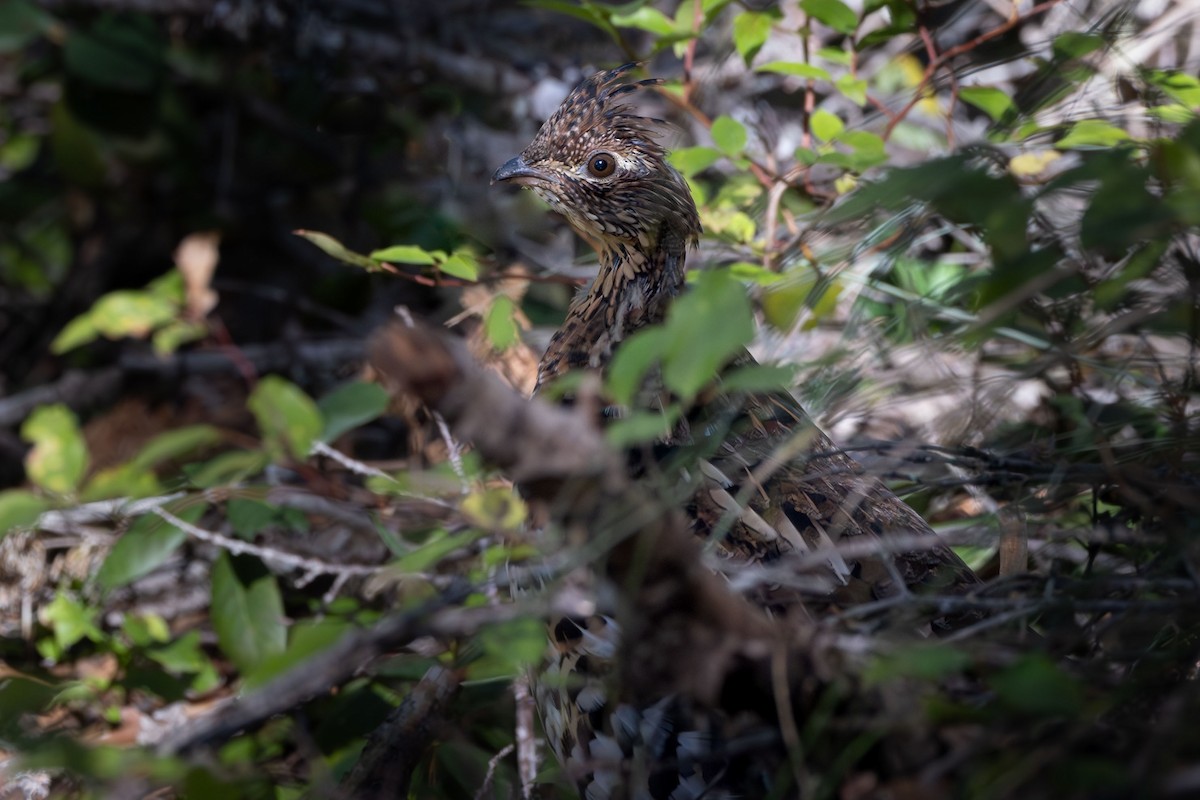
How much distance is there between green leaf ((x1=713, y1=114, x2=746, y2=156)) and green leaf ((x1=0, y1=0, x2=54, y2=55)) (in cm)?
271

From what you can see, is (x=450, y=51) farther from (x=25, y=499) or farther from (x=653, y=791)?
(x=653, y=791)

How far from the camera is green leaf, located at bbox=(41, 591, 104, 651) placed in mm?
3174

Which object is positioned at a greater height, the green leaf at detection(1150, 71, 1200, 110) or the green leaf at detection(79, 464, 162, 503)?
the green leaf at detection(1150, 71, 1200, 110)

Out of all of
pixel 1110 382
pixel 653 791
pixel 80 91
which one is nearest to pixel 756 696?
pixel 653 791

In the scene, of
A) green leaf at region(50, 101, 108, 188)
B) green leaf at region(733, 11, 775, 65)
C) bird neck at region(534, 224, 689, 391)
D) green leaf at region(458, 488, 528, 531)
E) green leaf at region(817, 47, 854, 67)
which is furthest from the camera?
green leaf at region(50, 101, 108, 188)

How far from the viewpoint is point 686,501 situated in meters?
1.99

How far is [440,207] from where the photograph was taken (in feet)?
13.6

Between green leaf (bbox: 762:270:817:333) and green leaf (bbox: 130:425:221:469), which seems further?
green leaf (bbox: 130:425:221:469)

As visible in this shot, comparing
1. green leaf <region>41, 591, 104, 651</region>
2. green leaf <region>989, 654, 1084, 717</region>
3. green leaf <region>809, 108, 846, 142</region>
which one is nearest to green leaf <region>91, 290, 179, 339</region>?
green leaf <region>41, 591, 104, 651</region>

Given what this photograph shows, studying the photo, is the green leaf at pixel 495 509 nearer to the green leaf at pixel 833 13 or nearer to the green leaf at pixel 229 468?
the green leaf at pixel 229 468

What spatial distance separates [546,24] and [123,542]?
10.2 ft

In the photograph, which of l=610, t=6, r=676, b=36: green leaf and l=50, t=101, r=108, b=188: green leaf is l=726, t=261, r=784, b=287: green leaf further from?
l=50, t=101, r=108, b=188: green leaf

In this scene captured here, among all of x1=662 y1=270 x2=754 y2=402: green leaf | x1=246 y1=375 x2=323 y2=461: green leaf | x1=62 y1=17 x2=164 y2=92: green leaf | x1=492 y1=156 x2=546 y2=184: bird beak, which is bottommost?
x1=246 y1=375 x2=323 y2=461: green leaf

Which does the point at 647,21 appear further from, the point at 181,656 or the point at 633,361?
the point at 181,656
